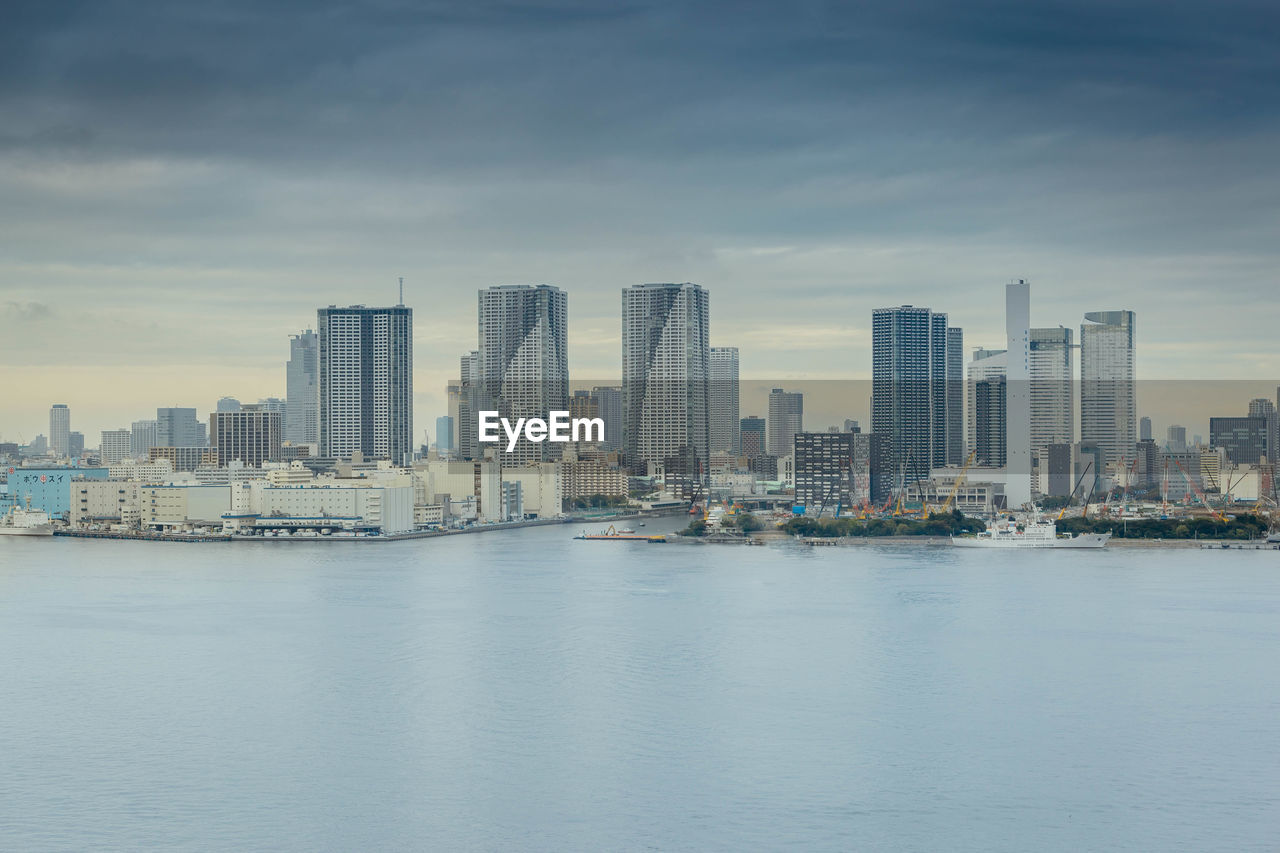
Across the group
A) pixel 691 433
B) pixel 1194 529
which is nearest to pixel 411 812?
pixel 1194 529

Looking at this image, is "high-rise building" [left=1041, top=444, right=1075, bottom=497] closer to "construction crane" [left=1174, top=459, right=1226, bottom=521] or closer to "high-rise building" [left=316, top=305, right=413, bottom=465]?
"construction crane" [left=1174, top=459, right=1226, bottom=521]

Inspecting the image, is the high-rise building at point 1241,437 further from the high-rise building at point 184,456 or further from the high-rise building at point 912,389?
the high-rise building at point 184,456

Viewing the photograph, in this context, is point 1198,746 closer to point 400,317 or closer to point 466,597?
point 466,597

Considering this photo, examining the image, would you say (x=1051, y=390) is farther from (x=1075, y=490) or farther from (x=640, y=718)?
(x=640, y=718)

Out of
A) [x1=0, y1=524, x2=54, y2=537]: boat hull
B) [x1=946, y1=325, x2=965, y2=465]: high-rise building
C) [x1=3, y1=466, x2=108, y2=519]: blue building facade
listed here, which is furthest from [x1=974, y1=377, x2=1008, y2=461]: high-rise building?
[x1=0, y1=524, x2=54, y2=537]: boat hull

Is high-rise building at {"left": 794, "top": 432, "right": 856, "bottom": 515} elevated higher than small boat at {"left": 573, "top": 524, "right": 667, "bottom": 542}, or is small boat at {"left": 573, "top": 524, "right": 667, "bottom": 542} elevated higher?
high-rise building at {"left": 794, "top": 432, "right": 856, "bottom": 515}

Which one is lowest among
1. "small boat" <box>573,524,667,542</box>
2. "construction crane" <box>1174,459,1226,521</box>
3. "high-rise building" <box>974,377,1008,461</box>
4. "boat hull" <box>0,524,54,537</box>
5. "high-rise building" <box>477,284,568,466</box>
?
"small boat" <box>573,524,667,542</box>

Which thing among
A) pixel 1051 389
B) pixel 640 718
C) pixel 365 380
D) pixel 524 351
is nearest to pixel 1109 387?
pixel 1051 389
